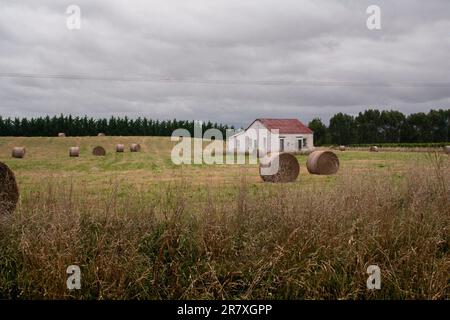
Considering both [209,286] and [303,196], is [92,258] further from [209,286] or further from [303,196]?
[303,196]

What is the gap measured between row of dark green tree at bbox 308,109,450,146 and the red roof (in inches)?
1199

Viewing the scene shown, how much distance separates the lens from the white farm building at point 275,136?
61.2 meters

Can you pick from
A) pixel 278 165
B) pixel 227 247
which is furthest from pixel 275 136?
pixel 227 247

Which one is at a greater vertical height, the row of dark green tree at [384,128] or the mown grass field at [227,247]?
the row of dark green tree at [384,128]

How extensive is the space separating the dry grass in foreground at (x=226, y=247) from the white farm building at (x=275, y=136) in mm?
51313

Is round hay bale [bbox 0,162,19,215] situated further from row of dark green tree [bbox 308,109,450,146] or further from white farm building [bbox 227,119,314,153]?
row of dark green tree [bbox 308,109,450,146]

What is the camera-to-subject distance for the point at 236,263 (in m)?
5.87

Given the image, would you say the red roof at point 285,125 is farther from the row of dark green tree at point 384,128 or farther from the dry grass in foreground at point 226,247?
the dry grass in foreground at point 226,247

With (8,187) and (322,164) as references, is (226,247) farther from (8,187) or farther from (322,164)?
(322,164)

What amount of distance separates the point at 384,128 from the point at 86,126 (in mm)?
71486

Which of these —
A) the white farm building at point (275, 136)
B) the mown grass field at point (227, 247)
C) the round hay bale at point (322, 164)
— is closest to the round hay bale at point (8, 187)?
the mown grass field at point (227, 247)

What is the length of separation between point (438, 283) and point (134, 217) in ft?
14.0

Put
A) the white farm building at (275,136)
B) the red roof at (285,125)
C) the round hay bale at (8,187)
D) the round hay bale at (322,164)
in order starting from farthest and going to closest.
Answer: the red roof at (285,125) < the white farm building at (275,136) < the round hay bale at (322,164) < the round hay bale at (8,187)

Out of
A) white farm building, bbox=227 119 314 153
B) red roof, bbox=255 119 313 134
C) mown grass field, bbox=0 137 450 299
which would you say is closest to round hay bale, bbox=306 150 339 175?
mown grass field, bbox=0 137 450 299
